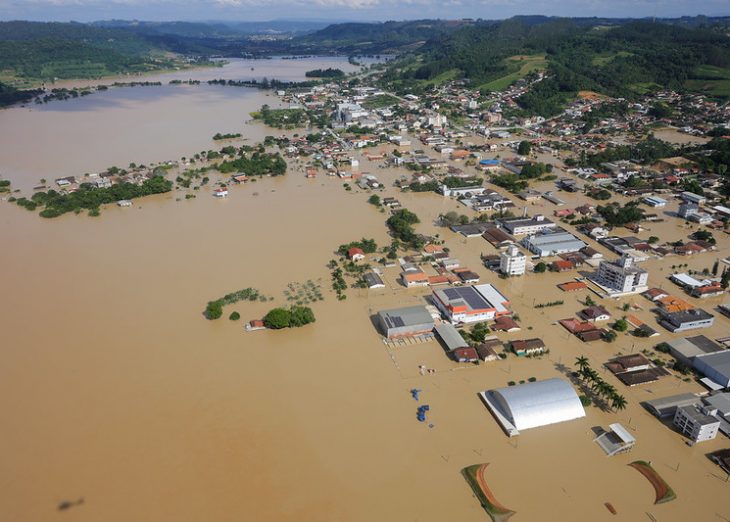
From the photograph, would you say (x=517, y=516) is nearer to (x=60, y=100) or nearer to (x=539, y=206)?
(x=539, y=206)

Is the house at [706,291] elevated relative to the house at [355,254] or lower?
lower

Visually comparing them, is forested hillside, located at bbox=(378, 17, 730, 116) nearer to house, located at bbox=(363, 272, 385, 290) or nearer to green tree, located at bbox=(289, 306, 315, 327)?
house, located at bbox=(363, 272, 385, 290)

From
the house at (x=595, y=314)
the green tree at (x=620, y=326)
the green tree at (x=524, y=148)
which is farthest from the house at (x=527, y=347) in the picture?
the green tree at (x=524, y=148)

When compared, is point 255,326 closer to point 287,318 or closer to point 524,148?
point 287,318

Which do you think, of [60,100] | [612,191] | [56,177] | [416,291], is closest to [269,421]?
[416,291]

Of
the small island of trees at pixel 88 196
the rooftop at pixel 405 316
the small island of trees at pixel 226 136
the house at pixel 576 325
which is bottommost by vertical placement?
the house at pixel 576 325

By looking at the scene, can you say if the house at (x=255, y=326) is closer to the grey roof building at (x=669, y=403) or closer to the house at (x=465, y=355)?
the house at (x=465, y=355)

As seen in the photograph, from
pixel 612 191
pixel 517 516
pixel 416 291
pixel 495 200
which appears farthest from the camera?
pixel 612 191
